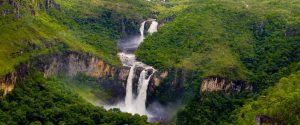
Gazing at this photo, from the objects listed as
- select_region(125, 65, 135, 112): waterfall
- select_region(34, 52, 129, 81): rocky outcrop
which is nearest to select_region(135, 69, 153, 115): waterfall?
select_region(125, 65, 135, 112): waterfall

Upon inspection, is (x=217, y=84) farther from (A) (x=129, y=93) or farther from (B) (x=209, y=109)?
(A) (x=129, y=93)

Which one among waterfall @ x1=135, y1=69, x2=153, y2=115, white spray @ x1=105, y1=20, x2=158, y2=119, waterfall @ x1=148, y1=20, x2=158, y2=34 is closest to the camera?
white spray @ x1=105, y1=20, x2=158, y2=119

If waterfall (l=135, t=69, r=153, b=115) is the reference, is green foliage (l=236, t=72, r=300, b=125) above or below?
above

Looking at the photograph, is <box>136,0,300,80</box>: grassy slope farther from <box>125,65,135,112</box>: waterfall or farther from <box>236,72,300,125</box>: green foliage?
<box>236,72,300,125</box>: green foliage

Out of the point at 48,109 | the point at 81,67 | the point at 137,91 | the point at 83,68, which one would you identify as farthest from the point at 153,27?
the point at 48,109

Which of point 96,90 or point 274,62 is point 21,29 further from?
point 274,62

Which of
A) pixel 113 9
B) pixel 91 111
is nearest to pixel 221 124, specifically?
pixel 91 111
